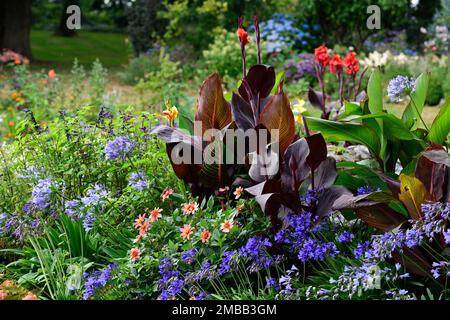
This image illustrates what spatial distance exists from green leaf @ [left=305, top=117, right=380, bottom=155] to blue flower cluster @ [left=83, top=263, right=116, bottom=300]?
117 cm

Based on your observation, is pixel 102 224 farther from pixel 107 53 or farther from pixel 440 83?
pixel 107 53

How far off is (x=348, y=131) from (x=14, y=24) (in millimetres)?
15595

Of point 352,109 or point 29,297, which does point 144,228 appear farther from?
point 352,109

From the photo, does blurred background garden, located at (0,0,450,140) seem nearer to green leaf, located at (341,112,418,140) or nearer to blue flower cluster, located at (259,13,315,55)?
blue flower cluster, located at (259,13,315,55)

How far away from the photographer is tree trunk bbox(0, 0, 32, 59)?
→ 54.6 ft

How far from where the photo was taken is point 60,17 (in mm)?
26094

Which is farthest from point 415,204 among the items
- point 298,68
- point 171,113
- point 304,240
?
point 298,68

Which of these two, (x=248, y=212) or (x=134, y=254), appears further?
(x=248, y=212)

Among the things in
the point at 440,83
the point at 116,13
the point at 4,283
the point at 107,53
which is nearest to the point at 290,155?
the point at 4,283

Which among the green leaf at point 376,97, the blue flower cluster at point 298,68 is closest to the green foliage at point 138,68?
the blue flower cluster at point 298,68

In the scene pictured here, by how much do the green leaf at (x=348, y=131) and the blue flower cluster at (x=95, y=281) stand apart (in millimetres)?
1175

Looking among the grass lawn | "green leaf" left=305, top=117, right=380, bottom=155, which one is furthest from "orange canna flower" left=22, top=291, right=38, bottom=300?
the grass lawn

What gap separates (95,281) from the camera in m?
2.60
